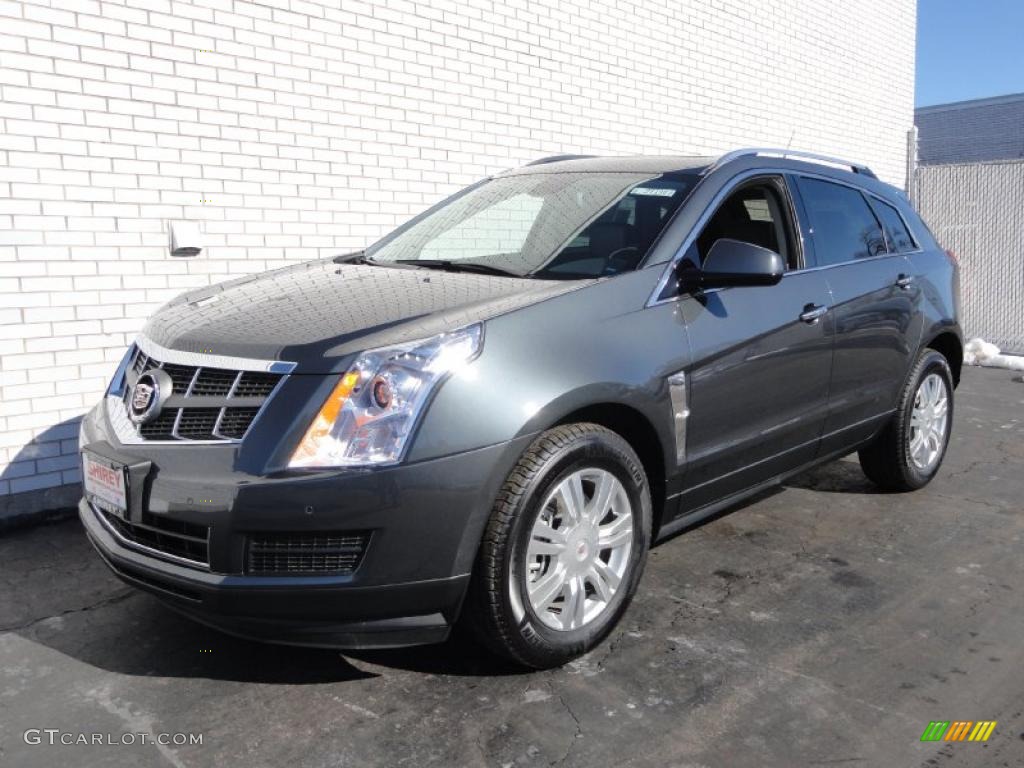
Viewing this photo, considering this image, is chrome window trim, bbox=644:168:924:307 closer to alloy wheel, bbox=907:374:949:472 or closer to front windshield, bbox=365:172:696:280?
front windshield, bbox=365:172:696:280

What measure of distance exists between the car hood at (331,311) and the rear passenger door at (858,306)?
1643 millimetres

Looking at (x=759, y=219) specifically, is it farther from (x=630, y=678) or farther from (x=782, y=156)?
(x=630, y=678)

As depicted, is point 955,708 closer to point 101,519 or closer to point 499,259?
point 499,259

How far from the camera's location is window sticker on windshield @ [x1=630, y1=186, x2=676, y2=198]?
3.85 meters

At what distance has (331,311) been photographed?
313cm

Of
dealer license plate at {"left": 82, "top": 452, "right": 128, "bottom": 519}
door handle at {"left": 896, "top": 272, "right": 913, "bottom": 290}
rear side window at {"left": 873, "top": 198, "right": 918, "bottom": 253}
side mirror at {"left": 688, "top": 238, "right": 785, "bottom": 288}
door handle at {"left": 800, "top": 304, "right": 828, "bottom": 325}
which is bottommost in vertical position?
dealer license plate at {"left": 82, "top": 452, "right": 128, "bottom": 519}

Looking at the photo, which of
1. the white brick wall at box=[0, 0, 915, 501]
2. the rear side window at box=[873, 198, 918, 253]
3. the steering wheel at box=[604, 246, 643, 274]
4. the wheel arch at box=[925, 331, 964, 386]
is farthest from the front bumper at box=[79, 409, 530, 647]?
the wheel arch at box=[925, 331, 964, 386]

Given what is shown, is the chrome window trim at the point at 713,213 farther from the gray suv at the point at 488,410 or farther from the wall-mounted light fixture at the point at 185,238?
the wall-mounted light fixture at the point at 185,238

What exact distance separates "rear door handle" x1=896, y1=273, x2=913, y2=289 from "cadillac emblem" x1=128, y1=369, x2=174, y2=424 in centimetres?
355

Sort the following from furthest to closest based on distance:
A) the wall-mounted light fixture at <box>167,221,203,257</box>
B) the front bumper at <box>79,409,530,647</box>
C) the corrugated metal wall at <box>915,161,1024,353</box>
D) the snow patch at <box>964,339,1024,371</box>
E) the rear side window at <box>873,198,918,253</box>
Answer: the corrugated metal wall at <box>915,161,1024,353</box> < the snow patch at <box>964,339,1024,371</box> < the wall-mounted light fixture at <box>167,221,203,257</box> < the rear side window at <box>873,198,918,253</box> < the front bumper at <box>79,409,530,647</box>

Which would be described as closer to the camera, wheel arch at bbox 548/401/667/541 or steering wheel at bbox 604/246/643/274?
wheel arch at bbox 548/401/667/541

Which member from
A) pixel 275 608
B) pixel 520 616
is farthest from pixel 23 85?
pixel 520 616

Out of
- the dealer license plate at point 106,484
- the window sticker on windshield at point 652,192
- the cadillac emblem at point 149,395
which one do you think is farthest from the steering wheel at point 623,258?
the dealer license plate at point 106,484

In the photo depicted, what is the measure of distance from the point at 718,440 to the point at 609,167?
1.40 meters
